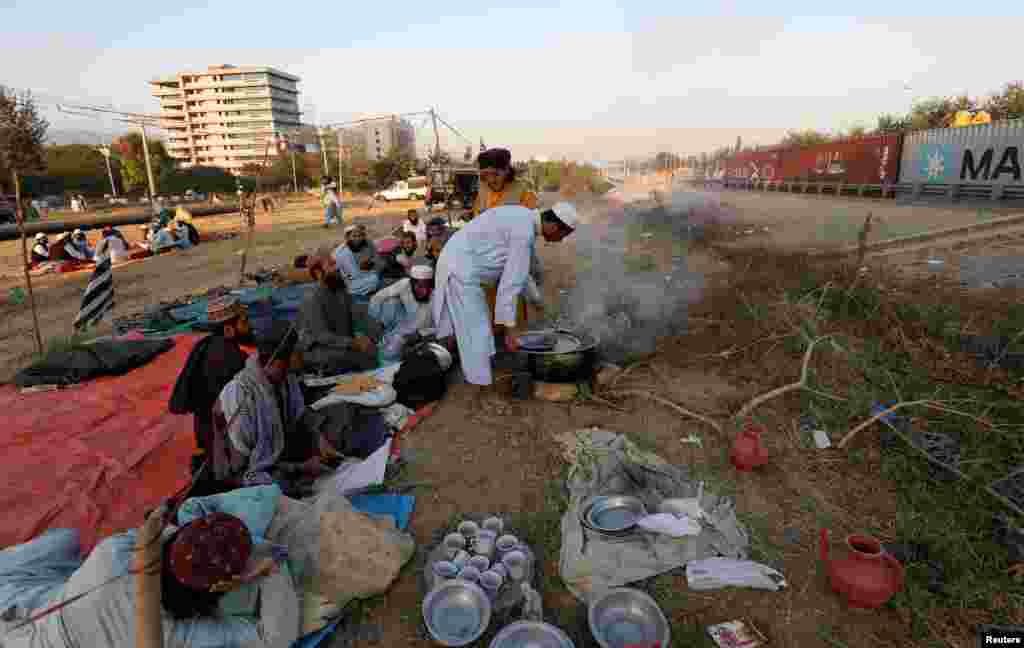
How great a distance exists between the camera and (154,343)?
5.38 metres

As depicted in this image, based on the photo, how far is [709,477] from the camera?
312cm

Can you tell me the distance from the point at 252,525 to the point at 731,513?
7.72 feet

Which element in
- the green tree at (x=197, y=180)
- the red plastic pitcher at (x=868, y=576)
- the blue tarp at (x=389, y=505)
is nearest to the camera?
the red plastic pitcher at (x=868, y=576)

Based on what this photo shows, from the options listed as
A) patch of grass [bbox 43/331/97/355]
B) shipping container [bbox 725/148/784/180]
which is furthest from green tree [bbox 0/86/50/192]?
shipping container [bbox 725/148/784/180]

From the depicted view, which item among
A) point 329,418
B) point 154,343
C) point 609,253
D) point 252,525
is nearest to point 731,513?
point 252,525

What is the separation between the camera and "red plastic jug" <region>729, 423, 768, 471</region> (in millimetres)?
3105

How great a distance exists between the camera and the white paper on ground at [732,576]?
231cm

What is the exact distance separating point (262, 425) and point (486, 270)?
1.96 metres

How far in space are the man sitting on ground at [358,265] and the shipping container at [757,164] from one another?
78.5ft

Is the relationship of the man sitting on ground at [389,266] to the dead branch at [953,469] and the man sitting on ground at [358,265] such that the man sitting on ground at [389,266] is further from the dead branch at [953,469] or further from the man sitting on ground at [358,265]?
the dead branch at [953,469]

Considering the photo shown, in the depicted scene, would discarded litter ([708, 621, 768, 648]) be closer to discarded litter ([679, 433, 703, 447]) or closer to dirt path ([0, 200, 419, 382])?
discarded litter ([679, 433, 703, 447])

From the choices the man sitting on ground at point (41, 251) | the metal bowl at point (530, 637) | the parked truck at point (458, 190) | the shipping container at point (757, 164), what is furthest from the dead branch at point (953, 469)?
the shipping container at point (757, 164)

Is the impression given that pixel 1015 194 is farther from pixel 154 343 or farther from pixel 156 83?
pixel 156 83

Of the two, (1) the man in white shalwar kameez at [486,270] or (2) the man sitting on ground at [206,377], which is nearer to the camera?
(2) the man sitting on ground at [206,377]
